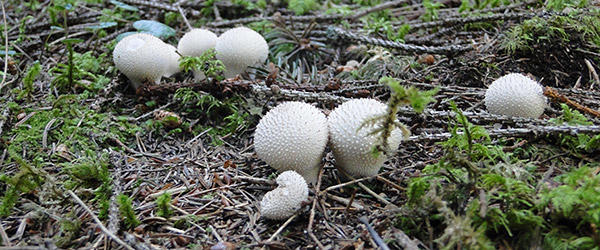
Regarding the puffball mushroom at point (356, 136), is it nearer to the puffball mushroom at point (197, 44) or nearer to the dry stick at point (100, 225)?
the dry stick at point (100, 225)

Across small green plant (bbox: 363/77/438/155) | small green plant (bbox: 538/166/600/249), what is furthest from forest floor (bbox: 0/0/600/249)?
small green plant (bbox: 363/77/438/155)

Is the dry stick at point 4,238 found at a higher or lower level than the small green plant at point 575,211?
lower

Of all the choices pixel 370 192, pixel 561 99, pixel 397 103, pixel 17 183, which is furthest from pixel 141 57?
pixel 561 99

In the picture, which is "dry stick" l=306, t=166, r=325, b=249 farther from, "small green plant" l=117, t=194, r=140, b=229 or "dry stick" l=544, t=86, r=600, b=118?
"dry stick" l=544, t=86, r=600, b=118

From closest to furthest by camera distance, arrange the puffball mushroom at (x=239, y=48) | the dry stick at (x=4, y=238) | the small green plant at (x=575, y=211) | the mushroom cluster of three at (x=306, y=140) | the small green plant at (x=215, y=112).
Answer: the small green plant at (x=575, y=211), the dry stick at (x=4, y=238), the mushroom cluster of three at (x=306, y=140), the small green plant at (x=215, y=112), the puffball mushroom at (x=239, y=48)

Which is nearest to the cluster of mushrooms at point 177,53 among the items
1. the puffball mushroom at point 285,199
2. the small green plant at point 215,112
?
the small green plant at point 215,112

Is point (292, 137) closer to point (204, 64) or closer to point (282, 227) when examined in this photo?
point (282, 227)

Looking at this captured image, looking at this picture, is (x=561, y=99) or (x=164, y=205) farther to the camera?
(x=561, y=99)

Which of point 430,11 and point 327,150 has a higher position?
point 430,11
